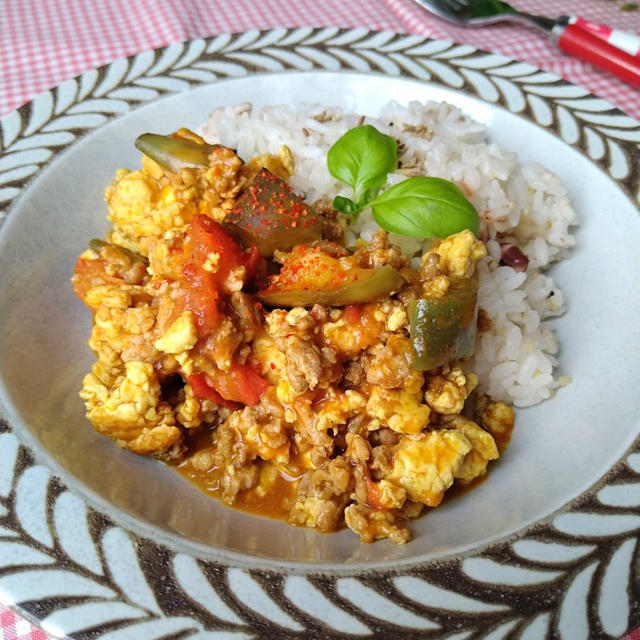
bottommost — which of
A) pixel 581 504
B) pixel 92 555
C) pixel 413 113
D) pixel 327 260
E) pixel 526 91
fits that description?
pixel 92 555

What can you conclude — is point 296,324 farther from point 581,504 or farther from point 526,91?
point 526,91

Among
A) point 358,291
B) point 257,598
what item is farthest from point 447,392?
point 257,598

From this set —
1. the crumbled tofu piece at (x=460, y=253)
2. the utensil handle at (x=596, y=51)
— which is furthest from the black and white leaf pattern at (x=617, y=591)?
the utensil handle at (x=596, y=51)

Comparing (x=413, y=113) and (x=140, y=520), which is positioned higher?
(x=413, y=113)

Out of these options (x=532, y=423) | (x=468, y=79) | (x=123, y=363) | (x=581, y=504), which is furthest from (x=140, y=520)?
(x=468, y=79)

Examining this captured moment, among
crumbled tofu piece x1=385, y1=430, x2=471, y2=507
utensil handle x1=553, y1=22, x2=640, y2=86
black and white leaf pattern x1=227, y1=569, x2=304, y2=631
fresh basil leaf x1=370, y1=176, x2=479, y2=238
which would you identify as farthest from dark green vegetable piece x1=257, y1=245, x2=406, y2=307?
utensil handle x1=553, y1=22, x2=640, y2=86

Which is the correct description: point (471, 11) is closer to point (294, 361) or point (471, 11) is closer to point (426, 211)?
point (426, 211)

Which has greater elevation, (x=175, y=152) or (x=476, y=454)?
(x=175, y=152)
